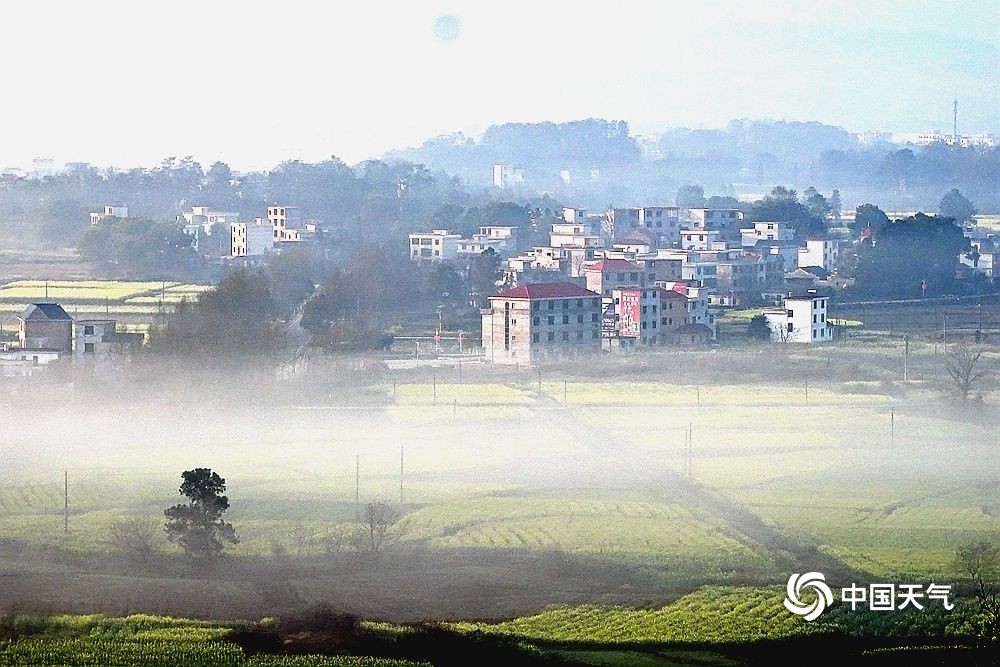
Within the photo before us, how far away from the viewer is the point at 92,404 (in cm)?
838

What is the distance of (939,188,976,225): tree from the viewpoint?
11.9 metres

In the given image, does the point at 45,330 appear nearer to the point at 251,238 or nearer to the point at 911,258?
the point at 251,238

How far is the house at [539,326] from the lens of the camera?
8992 millimetres

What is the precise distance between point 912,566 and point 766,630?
0.76 metres

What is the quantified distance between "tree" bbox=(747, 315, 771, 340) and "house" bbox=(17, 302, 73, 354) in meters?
3.39

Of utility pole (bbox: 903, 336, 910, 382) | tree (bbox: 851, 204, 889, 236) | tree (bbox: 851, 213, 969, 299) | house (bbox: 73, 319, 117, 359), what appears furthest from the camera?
tree (bbox: 851, 204, 889, 236)

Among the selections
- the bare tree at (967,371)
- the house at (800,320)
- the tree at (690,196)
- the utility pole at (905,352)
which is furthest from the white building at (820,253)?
the bare tree at (967,371)

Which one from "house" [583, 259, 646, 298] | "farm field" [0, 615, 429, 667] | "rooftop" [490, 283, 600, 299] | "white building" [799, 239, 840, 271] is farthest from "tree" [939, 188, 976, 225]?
"farm field" [0, 615, 429, 667]

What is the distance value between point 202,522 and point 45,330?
204cm

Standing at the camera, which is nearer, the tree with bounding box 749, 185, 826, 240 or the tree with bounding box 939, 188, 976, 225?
the tree with bounding box 939, 188, 976, 225

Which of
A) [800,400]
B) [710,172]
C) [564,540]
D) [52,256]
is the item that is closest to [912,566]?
[564,540]

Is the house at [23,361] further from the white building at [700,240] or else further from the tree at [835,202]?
the tree at [835,202]
